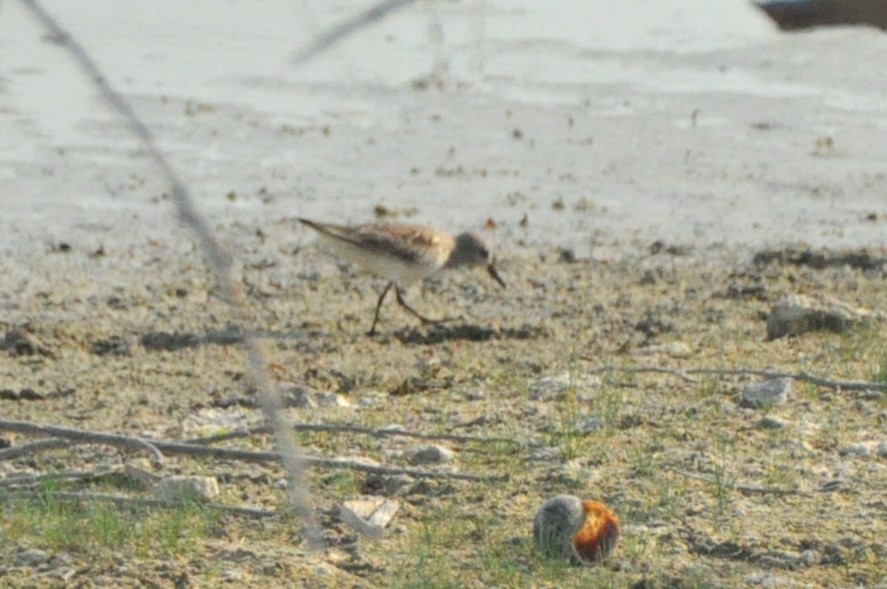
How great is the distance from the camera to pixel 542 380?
6.41 meters

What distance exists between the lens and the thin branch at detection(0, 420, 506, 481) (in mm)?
4480

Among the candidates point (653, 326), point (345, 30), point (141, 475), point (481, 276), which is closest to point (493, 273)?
point (481, 276)

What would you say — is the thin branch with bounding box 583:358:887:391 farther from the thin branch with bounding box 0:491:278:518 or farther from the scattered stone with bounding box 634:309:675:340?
the thin branch with bounding box 0:491:278:518

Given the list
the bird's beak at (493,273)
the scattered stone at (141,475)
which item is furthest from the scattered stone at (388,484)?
the bird's beak at (493,273)

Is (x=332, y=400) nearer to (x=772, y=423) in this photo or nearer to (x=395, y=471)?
(x=395, y=471)

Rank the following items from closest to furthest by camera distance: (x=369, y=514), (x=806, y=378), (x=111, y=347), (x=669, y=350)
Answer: (x=369, y=514) → (x=806, y=378) → (x=669, y=350) → (x=111, y=347)

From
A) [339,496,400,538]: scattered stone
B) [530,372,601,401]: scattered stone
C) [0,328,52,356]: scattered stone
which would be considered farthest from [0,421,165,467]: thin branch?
[0,328,52,356]: scattered stone

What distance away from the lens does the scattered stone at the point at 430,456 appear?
209 inches

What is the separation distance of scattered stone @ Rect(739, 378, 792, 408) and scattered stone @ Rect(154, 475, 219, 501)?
6.28ft

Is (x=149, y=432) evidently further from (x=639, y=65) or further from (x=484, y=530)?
(x=639, y=65)

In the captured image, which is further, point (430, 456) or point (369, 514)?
point (430, 456)

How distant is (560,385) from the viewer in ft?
20.6

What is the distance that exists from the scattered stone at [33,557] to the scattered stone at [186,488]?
1.52 ft

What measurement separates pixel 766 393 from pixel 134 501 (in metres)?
2.28
